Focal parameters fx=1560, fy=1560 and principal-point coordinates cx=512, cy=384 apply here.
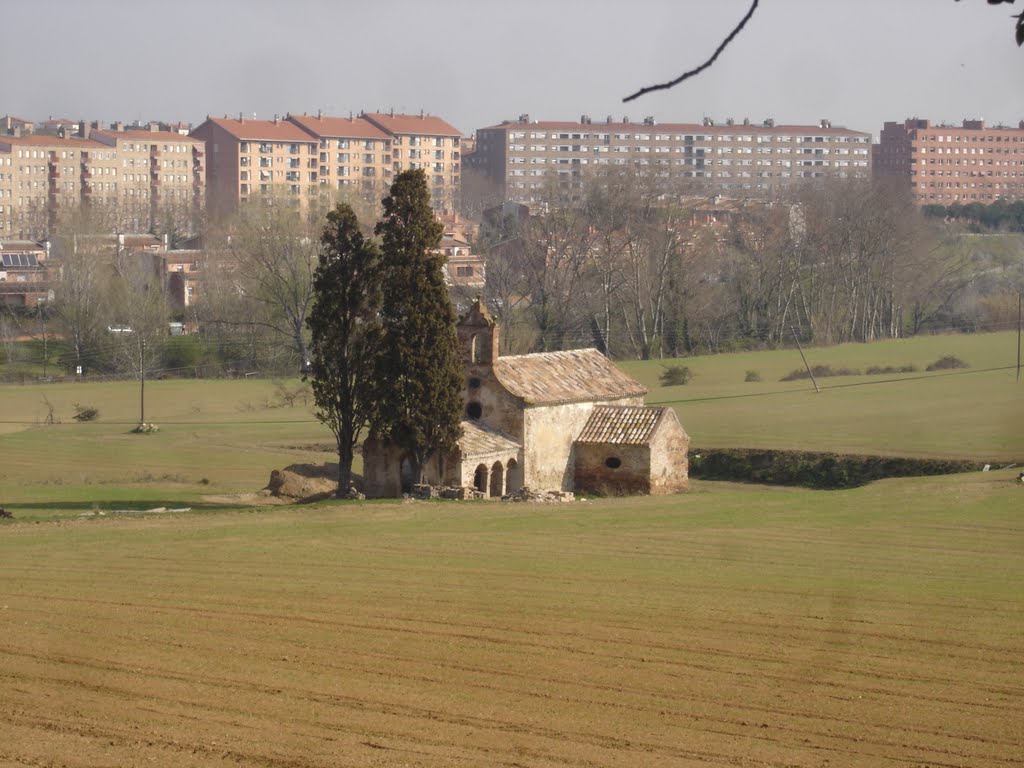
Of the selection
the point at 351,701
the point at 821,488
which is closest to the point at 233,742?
the point at 351,701

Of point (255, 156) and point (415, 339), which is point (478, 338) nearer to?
point (415, 339)

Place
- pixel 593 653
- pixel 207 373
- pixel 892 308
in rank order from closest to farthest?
pixel 593 653 → pixel 207 373 → pixel 892 308

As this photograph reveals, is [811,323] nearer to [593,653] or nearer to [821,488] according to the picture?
[821,488]

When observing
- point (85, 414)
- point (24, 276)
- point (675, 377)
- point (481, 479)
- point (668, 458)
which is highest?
point (24, 276)

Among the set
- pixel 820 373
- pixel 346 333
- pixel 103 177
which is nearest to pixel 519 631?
pixel 346 333

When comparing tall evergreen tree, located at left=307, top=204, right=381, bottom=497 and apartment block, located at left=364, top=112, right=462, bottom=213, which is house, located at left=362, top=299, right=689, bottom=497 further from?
apartment block, located at left=364, top=112, right=462, bottom=213

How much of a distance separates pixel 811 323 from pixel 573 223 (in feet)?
46.5

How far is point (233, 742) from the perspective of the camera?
1409 centimetres

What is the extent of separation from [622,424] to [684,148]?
11342cm

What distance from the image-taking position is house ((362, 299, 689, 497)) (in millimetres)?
36969

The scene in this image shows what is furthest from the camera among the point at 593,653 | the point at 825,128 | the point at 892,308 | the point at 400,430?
the point at 825,128

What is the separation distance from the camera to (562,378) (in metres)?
40.2

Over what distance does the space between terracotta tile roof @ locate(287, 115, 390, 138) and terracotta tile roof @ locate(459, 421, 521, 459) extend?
112341 millimetres

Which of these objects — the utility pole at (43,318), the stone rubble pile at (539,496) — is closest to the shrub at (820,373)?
the stone rubble pile at (539,496)
